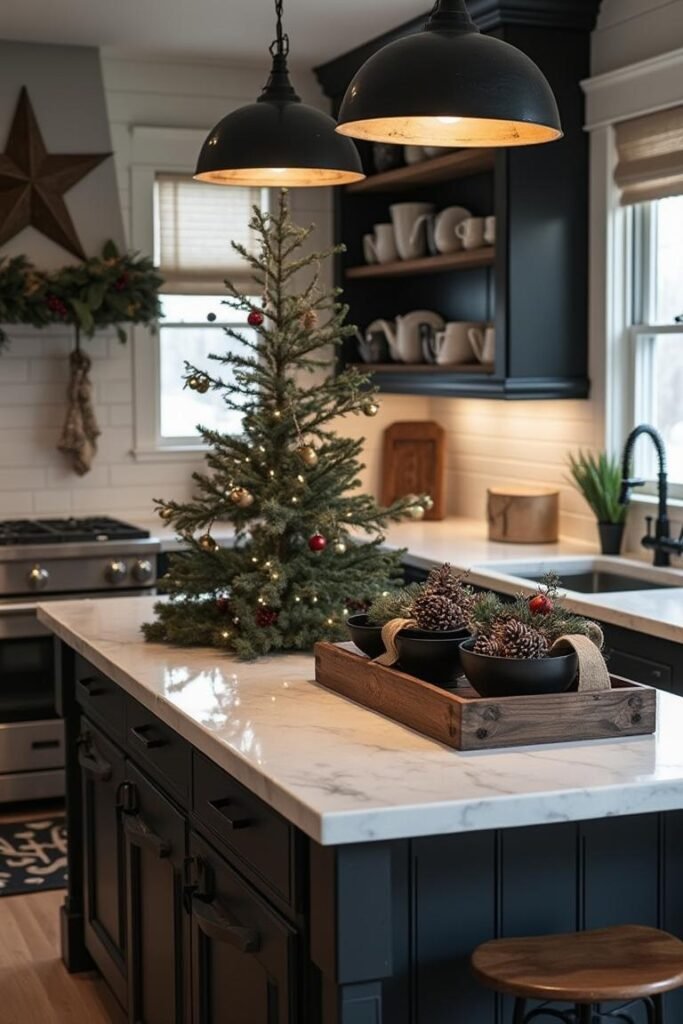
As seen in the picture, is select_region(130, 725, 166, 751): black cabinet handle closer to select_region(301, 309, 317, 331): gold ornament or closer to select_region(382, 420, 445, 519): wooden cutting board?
select_region(301, 309, 317, 331): gold ornament

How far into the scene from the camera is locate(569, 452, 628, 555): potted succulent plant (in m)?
5.08

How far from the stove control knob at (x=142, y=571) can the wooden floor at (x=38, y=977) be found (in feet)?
4.39

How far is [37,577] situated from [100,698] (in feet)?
6.31

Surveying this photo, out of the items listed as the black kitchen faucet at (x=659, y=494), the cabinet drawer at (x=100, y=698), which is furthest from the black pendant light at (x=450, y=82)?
the black kitchen faucet at (x=659, y=494)

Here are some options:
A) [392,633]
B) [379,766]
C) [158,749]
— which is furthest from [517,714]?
[158,749]

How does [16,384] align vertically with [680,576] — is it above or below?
above

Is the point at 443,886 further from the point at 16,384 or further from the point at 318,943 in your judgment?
the point at 16,384

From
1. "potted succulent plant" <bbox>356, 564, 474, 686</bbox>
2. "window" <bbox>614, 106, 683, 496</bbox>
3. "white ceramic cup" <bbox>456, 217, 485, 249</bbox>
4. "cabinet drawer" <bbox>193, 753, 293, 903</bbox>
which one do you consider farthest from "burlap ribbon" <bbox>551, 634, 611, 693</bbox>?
"white ceramic cup" <bbox>456, 217, 485, 249</bbox>

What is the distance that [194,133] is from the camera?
20.5 feet

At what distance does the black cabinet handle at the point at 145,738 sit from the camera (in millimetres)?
3080

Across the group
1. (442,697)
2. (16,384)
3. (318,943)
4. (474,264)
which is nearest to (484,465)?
(474,264)

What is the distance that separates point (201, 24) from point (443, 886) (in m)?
4.05

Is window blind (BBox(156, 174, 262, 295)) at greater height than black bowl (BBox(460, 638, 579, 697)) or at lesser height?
greater

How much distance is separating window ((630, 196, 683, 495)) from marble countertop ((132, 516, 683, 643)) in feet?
1.24
